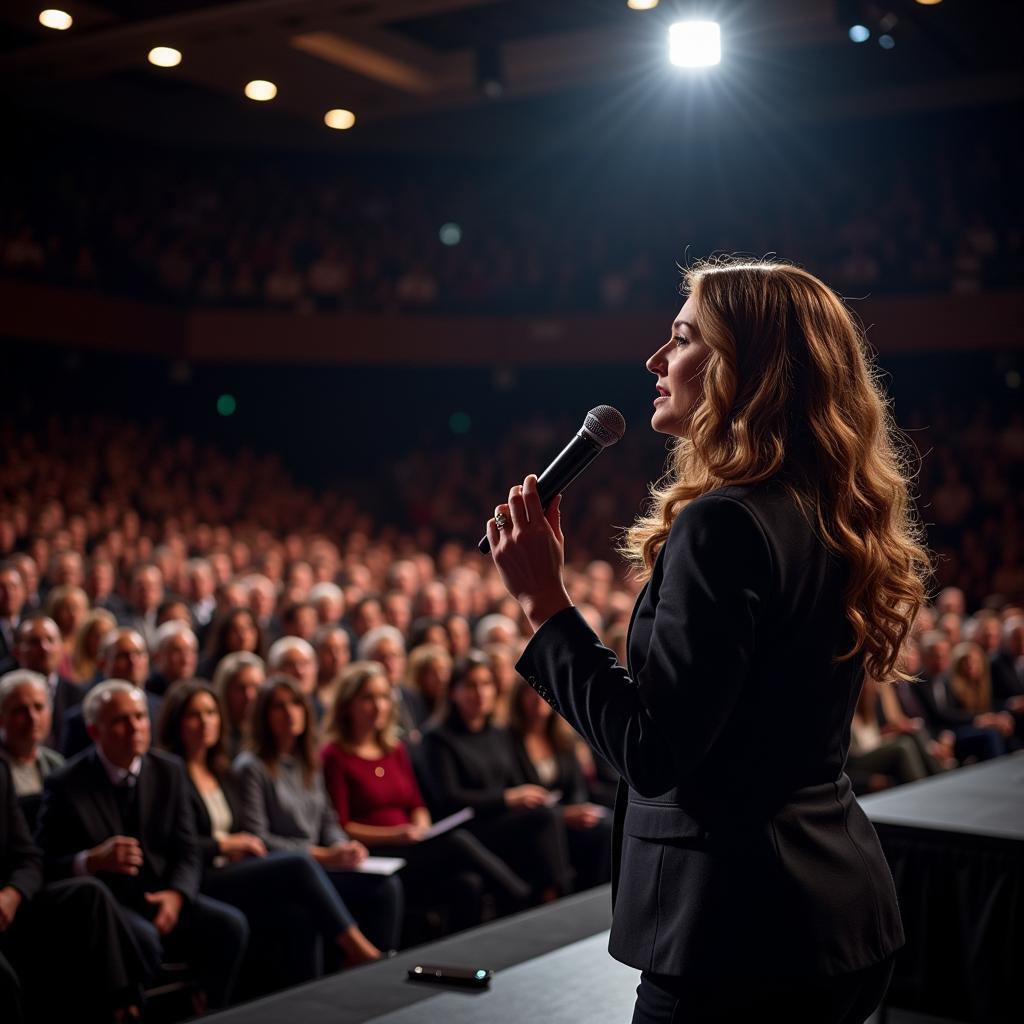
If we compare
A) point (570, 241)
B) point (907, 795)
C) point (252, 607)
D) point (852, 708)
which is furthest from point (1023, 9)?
point (852, 708)

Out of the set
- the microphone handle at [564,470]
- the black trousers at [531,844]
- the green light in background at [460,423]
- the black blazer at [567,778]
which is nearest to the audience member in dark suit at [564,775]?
the black blazer at [567,778]

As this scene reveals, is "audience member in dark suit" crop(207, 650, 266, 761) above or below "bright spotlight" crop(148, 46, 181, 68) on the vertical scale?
below

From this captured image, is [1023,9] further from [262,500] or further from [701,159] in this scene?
[262,500]

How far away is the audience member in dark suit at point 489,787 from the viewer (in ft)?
15.2

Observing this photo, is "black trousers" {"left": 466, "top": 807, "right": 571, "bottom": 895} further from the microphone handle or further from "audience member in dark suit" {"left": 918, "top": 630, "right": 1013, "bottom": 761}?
the microphone handle

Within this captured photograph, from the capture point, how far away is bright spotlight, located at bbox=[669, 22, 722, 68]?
5.03 meters

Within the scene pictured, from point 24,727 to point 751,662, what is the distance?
10.7 feet

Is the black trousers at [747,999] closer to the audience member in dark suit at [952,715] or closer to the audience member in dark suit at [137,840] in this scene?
the audience member in dark suit at [137,840]

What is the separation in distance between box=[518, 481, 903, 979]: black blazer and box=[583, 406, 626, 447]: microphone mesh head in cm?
26

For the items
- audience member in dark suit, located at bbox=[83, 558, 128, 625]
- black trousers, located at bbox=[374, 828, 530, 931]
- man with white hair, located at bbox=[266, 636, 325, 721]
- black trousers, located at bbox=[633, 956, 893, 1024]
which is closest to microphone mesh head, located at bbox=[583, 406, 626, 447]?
black trousers, located at bbox=[633, 956, 893, 1024]

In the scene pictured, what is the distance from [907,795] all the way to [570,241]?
12269 millimetres

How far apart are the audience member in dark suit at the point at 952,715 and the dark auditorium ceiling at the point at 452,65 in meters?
3.57

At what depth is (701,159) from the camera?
48.6 ft

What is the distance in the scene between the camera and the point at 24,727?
12.8 feet
